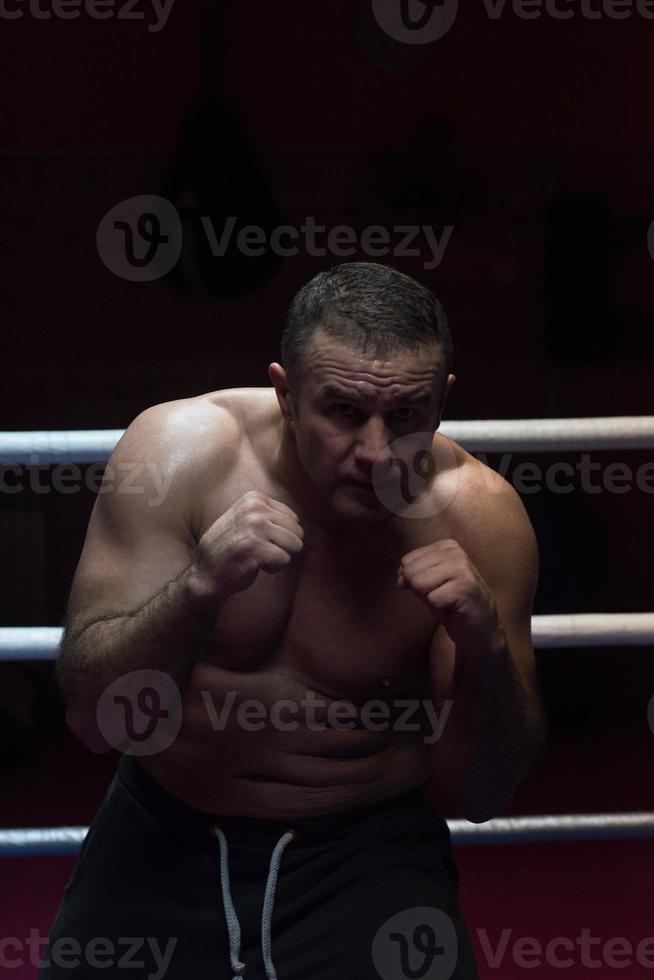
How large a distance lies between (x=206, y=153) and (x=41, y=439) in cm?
178

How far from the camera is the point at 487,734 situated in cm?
123

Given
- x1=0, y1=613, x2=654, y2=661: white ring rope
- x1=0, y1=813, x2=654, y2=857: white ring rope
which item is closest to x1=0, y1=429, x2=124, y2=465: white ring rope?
x1=0, y1=613, x2=654, y2=661: white ring rope

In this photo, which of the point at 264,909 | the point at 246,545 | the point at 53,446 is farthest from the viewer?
the point at 53,446

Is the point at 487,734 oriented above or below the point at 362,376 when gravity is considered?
below

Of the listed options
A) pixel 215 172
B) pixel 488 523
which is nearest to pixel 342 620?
pixel 488 523

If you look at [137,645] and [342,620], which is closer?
[137,645]

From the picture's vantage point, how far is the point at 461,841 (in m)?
1.50

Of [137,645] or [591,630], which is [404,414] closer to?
[137,645]

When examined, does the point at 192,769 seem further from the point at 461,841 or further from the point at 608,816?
the point at 608,816

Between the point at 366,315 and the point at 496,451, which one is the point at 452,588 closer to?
the point at 366,315

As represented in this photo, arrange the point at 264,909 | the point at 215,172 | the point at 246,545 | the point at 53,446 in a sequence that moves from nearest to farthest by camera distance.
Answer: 1. the point at 246,545
2. the point at 264,909
3. the point at 53,446
4. the point at 215,172

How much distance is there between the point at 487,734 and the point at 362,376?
376mm

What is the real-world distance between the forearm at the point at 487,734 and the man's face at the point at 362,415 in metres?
0.18

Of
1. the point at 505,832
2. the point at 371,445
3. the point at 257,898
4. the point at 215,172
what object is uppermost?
the point at 371,445
